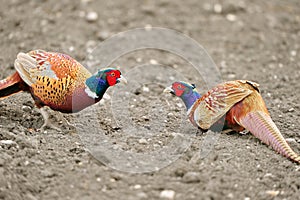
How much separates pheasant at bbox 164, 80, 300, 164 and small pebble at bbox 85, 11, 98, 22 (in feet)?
9.75

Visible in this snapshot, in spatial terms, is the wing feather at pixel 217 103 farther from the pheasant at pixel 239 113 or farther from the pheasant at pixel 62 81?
the pheasant at pixel 62 81

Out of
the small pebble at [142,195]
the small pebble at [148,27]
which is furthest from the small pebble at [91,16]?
the small pebble at [142,195]

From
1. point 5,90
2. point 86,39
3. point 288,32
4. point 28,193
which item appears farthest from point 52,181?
point 288,32

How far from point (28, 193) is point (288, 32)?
4.56 m

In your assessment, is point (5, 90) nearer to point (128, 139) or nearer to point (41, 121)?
point (41, 121)

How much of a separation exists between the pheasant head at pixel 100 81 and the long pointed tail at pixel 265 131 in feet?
3.46

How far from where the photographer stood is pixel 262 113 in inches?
157

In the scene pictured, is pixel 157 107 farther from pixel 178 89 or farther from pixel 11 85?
pixel 11 85

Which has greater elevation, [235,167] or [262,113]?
[262,113]

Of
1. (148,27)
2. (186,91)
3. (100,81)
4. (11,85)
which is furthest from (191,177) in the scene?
(148,27)

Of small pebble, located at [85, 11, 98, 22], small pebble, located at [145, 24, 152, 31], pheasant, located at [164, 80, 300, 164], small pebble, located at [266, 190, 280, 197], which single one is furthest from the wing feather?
small pebble, located at [85, 11, 98, 22]

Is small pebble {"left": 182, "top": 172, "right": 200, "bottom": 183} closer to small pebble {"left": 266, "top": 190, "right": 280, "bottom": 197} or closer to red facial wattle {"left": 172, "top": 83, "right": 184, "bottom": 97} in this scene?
small pebble {"left": 266, "top": 190, "right": 280, "bottom": 197}

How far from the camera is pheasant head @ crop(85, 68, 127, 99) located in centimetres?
398

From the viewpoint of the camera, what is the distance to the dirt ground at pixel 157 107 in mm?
3465
